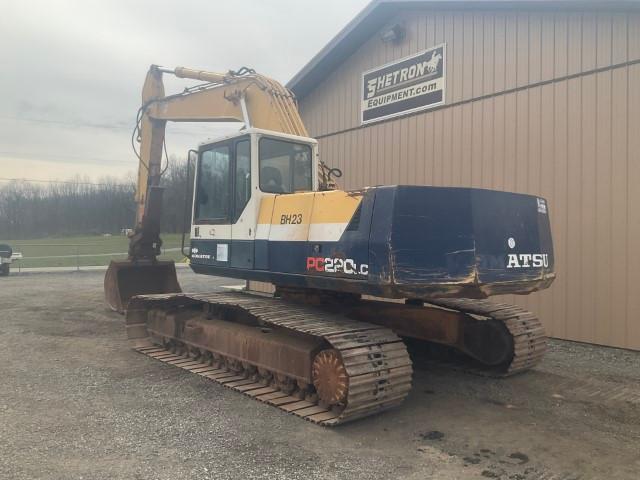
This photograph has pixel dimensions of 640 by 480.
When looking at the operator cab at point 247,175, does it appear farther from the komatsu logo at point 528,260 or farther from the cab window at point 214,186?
the komatsu logo at point 528,260

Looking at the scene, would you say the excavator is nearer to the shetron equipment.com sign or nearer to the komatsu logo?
the komatsu logo

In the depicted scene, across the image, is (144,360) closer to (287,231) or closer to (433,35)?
(287,231)

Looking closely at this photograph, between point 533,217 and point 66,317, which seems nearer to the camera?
point 533,217

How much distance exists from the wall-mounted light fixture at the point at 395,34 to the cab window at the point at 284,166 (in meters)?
5.74

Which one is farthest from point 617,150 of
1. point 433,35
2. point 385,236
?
point 385,236

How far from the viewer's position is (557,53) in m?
9.16

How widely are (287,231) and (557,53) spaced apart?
5.88 metres

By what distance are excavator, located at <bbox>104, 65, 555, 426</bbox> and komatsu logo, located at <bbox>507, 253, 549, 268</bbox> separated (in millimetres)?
18

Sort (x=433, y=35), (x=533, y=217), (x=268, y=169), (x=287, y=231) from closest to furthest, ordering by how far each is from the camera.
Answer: (x=533, y=217) < (x=287, y=231) < (x=268, y=169) < (x=433, y=35)

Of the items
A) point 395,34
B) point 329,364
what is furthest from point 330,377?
point 395,34

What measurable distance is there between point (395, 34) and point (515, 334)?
7.34 metres

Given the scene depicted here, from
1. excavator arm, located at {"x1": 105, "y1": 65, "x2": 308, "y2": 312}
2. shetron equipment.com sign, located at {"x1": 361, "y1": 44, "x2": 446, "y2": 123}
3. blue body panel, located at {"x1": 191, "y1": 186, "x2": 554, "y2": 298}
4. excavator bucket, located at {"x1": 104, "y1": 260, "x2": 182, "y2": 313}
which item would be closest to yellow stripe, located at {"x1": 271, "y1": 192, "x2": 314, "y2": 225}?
blue body panel, located at {"x1": 191, "y1": 186, "x2": 554, "y2": 298}

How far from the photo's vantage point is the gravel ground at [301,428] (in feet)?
14.2

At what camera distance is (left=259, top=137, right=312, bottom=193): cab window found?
6852 millimetres
